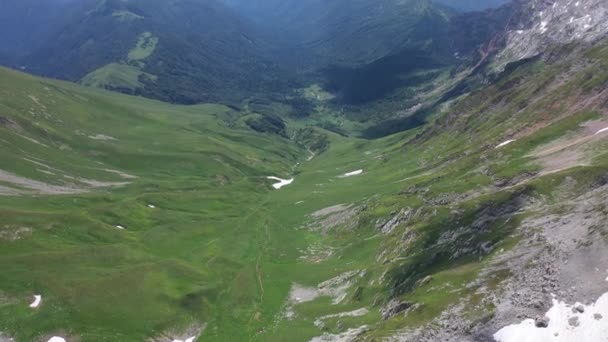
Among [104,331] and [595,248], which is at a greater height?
[595,248]

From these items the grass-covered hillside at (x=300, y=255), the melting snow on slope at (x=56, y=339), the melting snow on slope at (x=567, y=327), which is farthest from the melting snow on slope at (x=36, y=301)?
the melting snow on slope at (x=567, y=327)

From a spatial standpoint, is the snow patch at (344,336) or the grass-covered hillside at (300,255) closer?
the snow patch at (344,336)

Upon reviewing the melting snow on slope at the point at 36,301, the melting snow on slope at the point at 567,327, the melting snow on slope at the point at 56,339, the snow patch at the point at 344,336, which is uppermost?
the melting snow on slope at the point at 567,327

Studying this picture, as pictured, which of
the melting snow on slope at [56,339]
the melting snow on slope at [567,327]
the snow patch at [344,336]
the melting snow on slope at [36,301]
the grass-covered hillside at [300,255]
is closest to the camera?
the melting snow on slope at [567,327]

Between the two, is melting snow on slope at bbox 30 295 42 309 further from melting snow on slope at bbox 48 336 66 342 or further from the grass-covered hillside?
melting snow on slope at bbox 48 336 66 342

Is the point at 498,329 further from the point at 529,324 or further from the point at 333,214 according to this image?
the point at 333,214

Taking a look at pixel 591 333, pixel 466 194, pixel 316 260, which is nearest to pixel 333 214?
pixel 316 260

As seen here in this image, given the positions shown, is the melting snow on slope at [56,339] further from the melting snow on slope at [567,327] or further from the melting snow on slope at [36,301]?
the melting snow on slope at [567,327]

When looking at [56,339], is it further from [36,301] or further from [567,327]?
[567,327]
